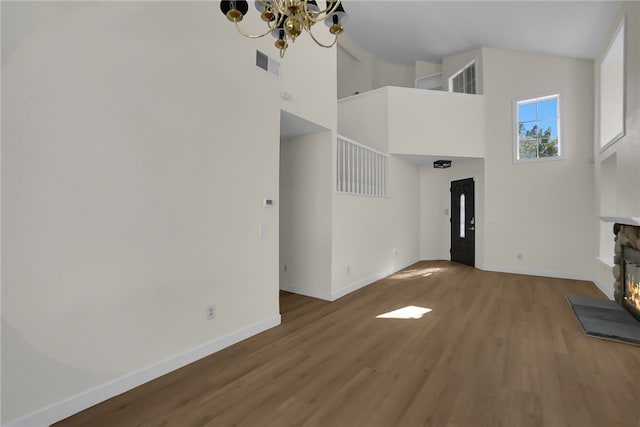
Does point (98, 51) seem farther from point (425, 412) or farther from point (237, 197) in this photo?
point (425, 412)

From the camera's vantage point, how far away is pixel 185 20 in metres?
2.39

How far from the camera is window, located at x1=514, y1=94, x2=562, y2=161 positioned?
574cm

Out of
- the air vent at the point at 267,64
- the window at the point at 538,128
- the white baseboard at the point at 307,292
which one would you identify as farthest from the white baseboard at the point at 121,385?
the window at the point at 538,128

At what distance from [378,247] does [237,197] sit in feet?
10.9

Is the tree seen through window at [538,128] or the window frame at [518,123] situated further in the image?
the tree seen through window at [538,128]

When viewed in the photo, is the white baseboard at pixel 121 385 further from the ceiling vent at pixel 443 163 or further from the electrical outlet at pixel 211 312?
the ceiling vent at pixel 443 163

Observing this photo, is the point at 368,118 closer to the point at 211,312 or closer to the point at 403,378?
the point at 211,312

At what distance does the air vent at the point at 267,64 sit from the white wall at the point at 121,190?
0.09 meters

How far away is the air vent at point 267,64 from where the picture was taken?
120 inches

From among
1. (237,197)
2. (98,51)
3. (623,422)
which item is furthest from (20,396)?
(623,422)

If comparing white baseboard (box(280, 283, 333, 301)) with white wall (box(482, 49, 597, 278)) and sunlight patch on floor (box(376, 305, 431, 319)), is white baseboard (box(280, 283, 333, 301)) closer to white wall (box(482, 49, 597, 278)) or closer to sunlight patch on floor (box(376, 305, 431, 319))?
sunlight patch on floor (box(376, 305, 431, 319))

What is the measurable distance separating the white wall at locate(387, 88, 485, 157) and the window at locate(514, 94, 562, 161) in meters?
0.69

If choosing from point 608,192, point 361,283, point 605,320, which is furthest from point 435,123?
point 605,320

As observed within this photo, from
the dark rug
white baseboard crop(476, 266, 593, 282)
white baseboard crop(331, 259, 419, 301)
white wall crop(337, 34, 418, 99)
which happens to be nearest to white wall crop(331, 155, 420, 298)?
white baseboard crop(331, 259, 419, 301)
